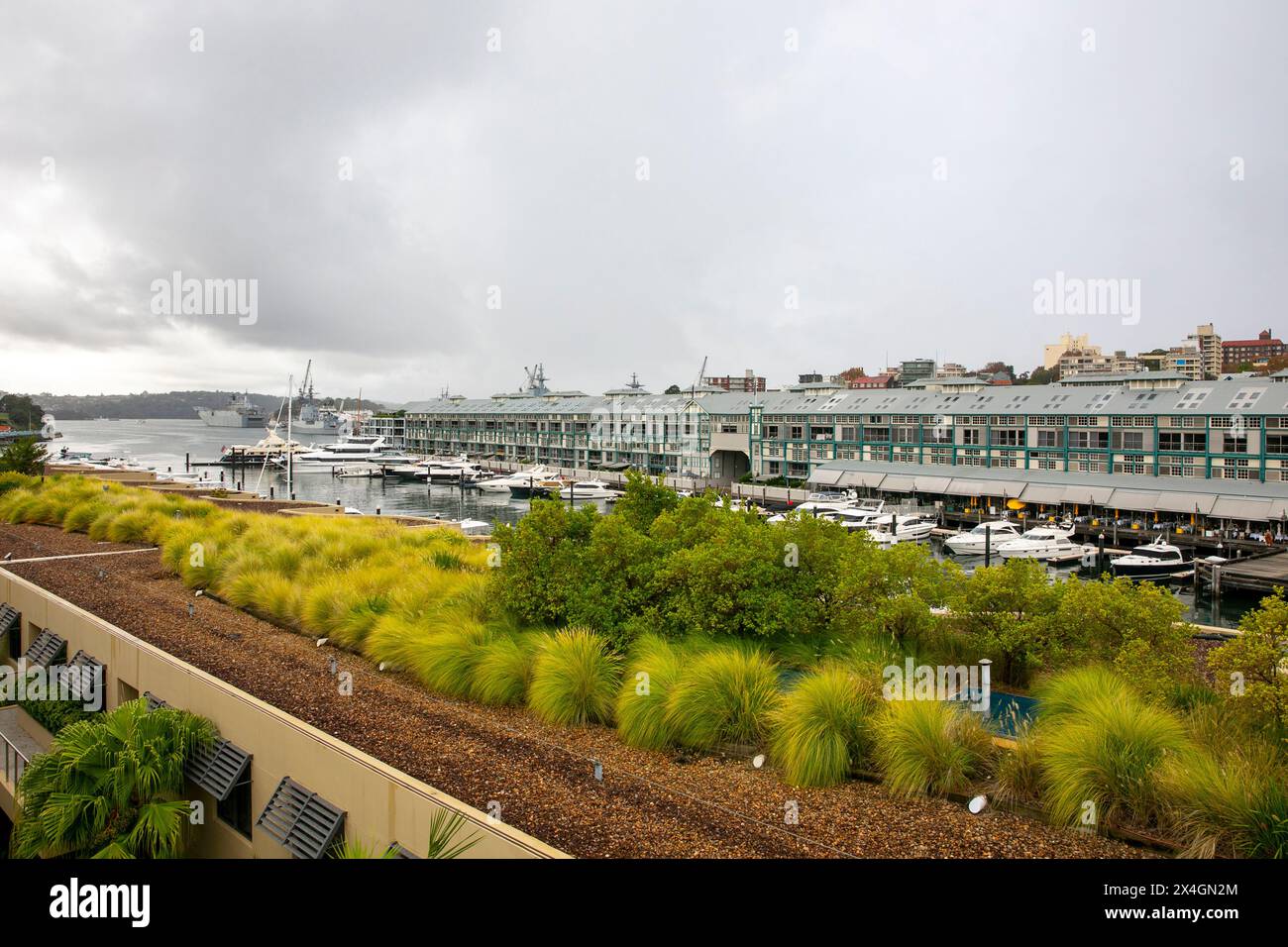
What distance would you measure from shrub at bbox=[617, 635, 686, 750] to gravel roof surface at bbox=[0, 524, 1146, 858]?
0.78 feet

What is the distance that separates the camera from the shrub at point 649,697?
366 inches

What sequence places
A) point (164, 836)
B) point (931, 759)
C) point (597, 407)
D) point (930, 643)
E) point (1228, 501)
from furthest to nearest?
point (597, 407)
point (1228, 501)
point (930, 643)
point (164, 836)
point (931, 759)

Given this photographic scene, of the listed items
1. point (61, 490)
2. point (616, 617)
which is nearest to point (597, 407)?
point (61, 490)

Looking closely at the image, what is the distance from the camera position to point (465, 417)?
406ft

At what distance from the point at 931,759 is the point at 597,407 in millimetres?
95036

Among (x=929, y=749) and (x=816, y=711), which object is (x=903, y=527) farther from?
(x=929, y=749)

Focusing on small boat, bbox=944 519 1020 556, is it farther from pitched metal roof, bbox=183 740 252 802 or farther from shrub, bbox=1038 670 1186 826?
pitched metal roof, bbox=183 740 252 802

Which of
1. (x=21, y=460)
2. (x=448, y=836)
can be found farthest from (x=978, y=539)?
(x=21, y=460)

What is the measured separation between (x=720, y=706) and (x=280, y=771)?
4900 millimetres

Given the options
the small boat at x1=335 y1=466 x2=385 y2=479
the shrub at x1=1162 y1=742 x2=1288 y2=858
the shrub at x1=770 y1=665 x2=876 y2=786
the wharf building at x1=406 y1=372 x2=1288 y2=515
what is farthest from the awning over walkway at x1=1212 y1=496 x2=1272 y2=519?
the small boat at x1=335 y1=466 x2=385 y2=479
